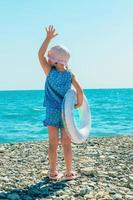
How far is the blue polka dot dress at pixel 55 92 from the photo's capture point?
695 centimetres

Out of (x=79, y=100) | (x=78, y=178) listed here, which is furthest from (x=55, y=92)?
(x=78, y=178)

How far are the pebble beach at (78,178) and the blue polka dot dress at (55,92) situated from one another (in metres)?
0.85

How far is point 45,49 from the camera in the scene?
693 centimetres

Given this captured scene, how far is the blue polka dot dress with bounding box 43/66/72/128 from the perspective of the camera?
22.8 feet

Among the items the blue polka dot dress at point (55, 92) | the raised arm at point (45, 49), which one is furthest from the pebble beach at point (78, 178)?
the raised arm at point (45, 49)

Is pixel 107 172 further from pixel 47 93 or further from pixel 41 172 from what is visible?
pixel 47 93

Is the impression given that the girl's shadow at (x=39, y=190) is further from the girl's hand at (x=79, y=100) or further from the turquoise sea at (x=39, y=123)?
the turquoise sea at (x=39, y=123)

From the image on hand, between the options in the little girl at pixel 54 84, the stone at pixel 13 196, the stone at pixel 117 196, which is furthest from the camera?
the little girl at pixel 54 84

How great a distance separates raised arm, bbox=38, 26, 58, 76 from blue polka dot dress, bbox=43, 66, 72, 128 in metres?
0.09

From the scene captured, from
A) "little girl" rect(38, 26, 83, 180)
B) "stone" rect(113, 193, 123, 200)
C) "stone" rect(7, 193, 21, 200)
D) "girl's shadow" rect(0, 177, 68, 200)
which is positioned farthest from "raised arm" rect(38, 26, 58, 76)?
"stone" rect(113, 193, 123, 200)

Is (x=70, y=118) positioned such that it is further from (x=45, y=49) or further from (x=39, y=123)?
(x=39, y=123)

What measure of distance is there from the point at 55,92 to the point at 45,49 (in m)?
0.59

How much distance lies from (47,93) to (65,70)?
40 cm

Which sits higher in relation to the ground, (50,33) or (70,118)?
(50,33)
